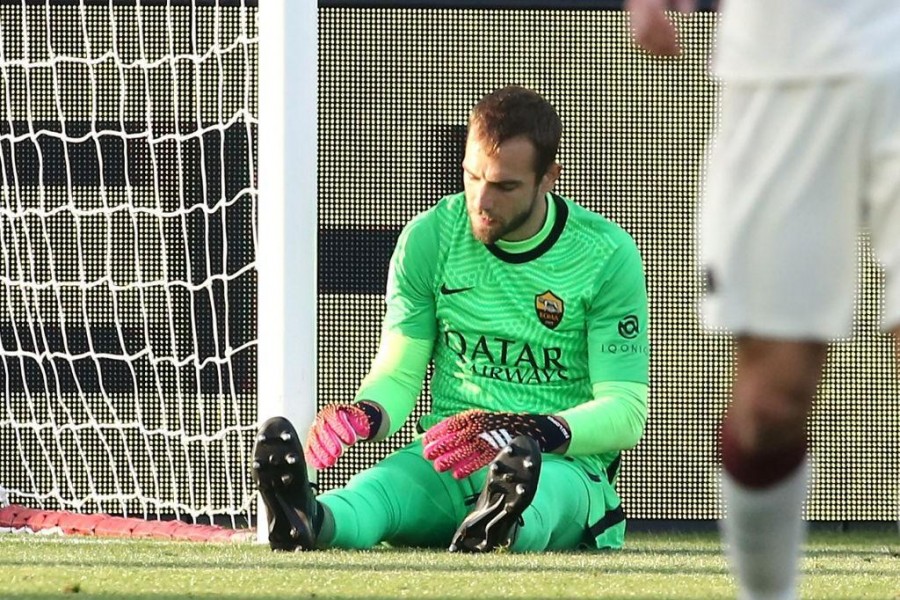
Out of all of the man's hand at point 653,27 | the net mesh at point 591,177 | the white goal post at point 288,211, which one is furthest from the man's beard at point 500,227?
the man's hand at point 653,27

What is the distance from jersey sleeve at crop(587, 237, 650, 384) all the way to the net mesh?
90cm

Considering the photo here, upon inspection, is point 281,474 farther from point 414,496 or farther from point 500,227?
point 500,227

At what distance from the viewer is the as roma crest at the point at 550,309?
3.95 meters

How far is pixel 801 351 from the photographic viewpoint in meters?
2.00

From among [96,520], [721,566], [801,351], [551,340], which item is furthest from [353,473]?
[801,351]

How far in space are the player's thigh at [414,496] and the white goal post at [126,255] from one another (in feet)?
3.03

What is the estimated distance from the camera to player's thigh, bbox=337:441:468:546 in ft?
12.6

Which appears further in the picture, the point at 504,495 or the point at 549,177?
the point at 549,177

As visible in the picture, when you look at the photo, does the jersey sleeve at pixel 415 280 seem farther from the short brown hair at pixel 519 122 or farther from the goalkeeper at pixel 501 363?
the short brown hair at pixel 519 122

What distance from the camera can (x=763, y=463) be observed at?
2.07 meters

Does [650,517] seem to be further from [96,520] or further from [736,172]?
[736,172]

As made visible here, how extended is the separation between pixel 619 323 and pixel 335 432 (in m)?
0.64

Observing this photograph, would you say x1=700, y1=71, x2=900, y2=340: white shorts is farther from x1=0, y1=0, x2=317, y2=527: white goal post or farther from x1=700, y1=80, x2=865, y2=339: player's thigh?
x1=0, y1=0, x2=317, y2=527: white goal post

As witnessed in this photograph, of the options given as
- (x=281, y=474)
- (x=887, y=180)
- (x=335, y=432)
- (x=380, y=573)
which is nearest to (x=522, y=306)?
(x=335, y=432)
